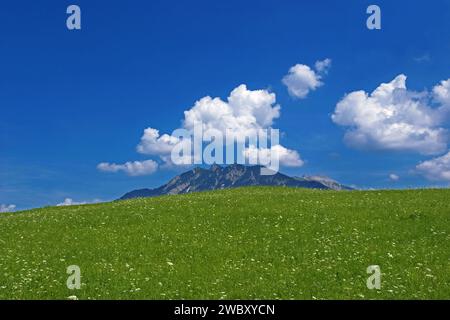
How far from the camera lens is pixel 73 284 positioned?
20.5 m

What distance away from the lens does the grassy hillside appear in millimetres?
19641

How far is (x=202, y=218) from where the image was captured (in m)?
32.6

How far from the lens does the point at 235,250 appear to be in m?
Answer: 25.0

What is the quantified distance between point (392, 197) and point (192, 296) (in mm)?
28199

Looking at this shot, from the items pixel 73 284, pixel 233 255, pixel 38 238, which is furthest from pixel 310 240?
pixel 38 238

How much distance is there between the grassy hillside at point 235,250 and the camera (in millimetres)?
19641
